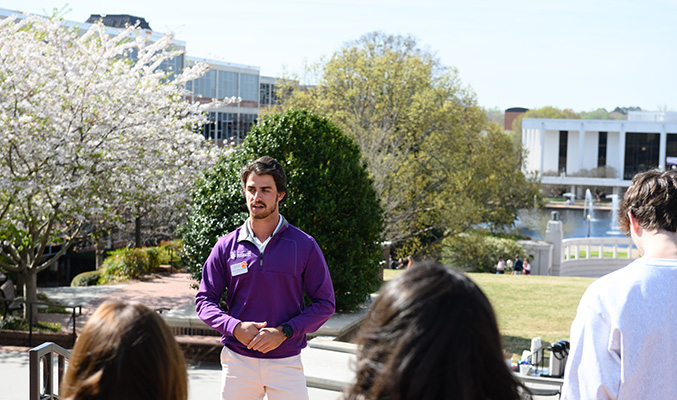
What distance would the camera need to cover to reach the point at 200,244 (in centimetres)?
850

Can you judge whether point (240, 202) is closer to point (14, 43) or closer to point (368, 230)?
point (368, 230)

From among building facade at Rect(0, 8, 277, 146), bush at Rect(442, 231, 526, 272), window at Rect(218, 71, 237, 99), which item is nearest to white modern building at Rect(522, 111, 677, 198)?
building facade at Rect(0, 8, 277, 146)

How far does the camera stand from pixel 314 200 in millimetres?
8367

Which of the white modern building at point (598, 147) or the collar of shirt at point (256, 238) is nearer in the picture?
the collar of shirt at point (256, 238)

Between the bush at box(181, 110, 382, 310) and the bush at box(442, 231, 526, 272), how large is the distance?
19.5 metres

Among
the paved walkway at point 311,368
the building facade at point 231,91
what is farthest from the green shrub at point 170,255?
the building facade at point 231,91

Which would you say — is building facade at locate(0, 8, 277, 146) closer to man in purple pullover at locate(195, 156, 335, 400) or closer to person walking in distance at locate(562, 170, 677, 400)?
man in purple pullover at locate(195, 156, 335, 400)

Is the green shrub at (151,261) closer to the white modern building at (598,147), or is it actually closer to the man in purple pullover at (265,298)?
the man in purple pullover at (265,298)

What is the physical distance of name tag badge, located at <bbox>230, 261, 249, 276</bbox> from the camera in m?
4.07

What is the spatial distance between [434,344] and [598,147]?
9244 cm

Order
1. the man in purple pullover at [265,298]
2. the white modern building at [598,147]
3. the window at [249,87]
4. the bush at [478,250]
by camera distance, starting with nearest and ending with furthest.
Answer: the man in purple pullover at [265,298]
the bush at [478,250]
the window at [249,87]
the white modern building at [598,147]

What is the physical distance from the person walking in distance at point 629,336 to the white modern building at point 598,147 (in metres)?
82.4

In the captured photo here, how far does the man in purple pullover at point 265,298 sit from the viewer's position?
4.06 metres

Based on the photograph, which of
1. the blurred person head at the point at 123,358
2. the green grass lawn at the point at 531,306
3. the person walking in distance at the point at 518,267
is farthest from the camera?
the person walking in distance at the point at 518,267
